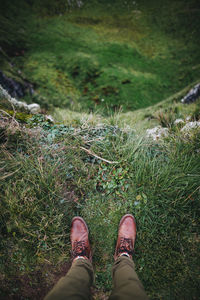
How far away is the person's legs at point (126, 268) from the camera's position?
3.63 ft

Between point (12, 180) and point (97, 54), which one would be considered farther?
point (97, 54)

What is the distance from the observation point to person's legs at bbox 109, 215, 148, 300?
43.6 inches

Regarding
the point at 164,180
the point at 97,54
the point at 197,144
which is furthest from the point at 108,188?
the point at 97,54

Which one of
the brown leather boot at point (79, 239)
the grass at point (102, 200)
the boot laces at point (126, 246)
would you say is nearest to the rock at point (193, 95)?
the grass at point (102, 200)

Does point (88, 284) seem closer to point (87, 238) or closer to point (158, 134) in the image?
point (87, 238)

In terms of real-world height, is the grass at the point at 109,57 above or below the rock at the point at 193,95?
above

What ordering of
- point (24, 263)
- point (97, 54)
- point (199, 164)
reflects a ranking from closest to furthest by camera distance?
point (24, 263) < point (199, 164) < point (97, 54)

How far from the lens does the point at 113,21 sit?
30.5ft

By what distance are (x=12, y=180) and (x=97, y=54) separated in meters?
7.90

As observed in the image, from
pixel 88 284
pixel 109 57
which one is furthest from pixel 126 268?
pixel 109 57

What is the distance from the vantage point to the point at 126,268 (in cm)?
142

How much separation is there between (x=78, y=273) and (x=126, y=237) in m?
0.68

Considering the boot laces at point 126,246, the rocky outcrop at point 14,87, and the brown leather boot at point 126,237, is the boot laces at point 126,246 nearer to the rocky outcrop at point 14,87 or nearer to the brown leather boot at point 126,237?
the brown leather boot at point 126,237

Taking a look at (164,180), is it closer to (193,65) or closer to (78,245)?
(78,245)
